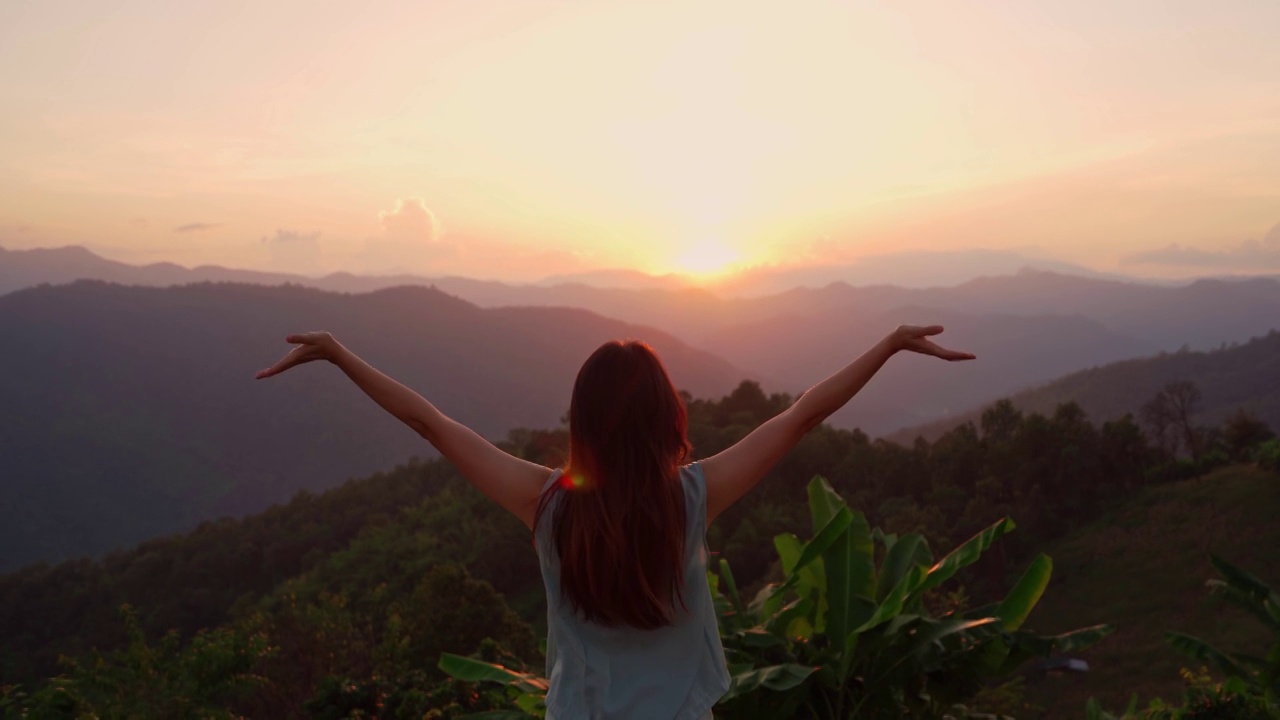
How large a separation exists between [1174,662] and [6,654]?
4315 centimetres

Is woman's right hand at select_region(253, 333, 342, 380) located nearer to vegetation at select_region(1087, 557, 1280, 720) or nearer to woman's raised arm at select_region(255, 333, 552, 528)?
woman's raised arm at select_region(255, 333, 552, 528)

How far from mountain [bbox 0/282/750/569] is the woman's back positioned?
3671 inches

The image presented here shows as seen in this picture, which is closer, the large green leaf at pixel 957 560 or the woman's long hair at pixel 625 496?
the woman's long hair at pixel 625 496

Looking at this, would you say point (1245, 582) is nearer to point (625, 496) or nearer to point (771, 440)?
point (771, 440)

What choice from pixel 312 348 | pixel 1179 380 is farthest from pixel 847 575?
pixel 1179 380

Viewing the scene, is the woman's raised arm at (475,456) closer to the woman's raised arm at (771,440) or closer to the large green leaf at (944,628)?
the woman's raised arm at (771,440)

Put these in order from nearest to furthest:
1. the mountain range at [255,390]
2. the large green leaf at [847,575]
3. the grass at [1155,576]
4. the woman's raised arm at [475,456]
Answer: the woman's raised arm at [475,456]
the large green leaf at [847,575]
the grass at [1155,576]
the mountain range at [255,390]

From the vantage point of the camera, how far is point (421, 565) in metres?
34.2

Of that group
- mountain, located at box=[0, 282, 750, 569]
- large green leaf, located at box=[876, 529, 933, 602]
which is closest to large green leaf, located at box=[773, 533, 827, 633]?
large green leaf, located at box=[876, 529, 933, 602]

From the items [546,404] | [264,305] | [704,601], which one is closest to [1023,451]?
[704,601]

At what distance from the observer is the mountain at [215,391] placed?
3686 inches

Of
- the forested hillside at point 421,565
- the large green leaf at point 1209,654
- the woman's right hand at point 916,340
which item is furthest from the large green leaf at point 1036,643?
the forested hillside at point 421,565

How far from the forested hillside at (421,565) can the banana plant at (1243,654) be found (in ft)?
9.15

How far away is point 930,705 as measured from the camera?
13.9ft
